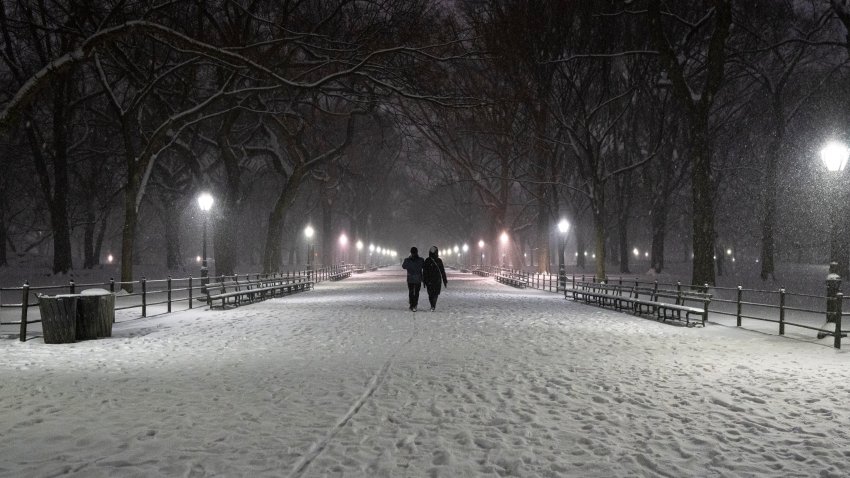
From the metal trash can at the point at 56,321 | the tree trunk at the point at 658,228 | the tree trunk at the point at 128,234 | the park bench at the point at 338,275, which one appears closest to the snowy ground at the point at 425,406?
the metal trash can at the point at 56,321

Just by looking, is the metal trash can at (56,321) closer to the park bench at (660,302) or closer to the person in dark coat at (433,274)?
the person in dark coat at (433,274)

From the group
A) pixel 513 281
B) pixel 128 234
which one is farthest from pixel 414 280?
pixel 513 281

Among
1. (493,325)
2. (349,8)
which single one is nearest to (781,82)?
(349,8)

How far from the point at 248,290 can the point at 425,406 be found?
1628 cm

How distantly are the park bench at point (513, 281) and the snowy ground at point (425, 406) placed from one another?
2061 centimetres

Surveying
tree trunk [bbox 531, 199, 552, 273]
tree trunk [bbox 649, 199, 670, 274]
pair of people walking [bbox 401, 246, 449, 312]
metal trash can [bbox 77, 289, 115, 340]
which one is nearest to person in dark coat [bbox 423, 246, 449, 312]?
pair of people walking [bbox 401, 246, 449, 312]

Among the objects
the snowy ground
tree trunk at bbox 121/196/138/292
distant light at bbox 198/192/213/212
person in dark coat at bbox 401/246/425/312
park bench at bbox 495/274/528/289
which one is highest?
distant light at bbox 198/192/213/212

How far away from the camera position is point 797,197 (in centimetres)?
4109

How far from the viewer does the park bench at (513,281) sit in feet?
112

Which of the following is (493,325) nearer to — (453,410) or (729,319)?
(729,319)

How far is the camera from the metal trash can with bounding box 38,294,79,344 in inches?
486

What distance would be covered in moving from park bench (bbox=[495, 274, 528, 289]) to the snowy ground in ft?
67.6

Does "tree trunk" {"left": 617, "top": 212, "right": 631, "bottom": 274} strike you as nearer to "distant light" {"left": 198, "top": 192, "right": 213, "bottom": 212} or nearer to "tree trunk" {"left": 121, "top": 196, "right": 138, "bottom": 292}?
"distant light" {"left": 198, "top": 192, "right": 213, "bottom": 212}

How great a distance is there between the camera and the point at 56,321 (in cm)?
1238
